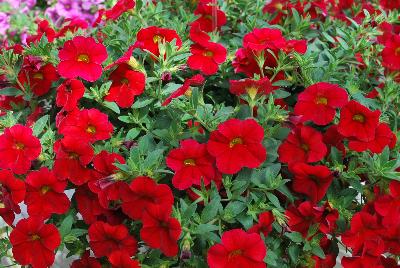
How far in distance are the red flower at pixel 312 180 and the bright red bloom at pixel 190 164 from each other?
18 cm

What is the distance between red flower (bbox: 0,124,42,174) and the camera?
1.18 metres

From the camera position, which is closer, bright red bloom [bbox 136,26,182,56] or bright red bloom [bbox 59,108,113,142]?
bright red bloom [bbox 59,108,113,142]

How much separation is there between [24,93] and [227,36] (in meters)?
0.66

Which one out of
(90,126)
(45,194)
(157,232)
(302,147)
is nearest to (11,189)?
(45,194)

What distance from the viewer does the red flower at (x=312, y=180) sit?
1146mm

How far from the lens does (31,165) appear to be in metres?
1.25

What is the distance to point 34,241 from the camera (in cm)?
115

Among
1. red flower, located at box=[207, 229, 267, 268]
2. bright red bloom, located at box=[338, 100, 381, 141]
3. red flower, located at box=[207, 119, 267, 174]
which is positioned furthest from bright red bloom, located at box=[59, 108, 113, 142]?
bright red bloom, located at box=[338, 100, 381, 141]

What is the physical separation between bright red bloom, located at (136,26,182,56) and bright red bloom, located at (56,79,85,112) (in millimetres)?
185

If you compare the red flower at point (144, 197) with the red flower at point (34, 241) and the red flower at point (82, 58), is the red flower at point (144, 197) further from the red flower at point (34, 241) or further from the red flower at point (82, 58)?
the red flower at point (82, 58)

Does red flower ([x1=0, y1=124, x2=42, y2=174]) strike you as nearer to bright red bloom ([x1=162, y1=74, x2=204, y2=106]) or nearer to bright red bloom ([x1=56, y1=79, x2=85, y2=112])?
bright red bloom ([x1=56, y1=79, x2=85, y2=112])

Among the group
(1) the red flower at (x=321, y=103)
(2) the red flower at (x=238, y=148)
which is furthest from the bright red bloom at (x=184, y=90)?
(1) the red flower at (x=321, y=103)

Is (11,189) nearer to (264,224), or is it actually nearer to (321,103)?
(264,224)

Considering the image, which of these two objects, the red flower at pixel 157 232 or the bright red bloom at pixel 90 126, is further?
the bright red bloom at pixel 90 126
